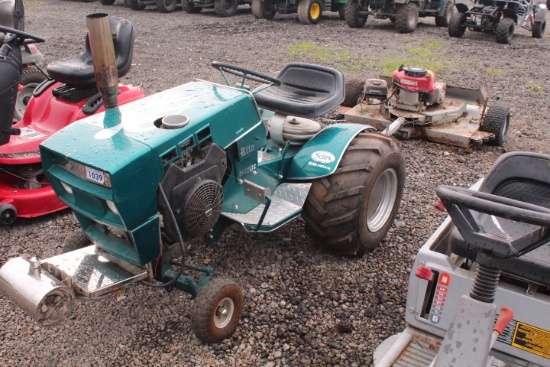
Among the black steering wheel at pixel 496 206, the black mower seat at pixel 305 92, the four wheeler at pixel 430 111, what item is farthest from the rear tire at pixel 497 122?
the black steering wheel at pixel 496 206

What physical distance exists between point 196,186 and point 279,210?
0.82 m

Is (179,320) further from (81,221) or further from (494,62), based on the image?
(494,62)

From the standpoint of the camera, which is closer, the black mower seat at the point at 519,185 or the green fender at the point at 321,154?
the black mower seat at the point at 519,185

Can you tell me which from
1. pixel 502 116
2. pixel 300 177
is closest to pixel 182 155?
pixel 300 177

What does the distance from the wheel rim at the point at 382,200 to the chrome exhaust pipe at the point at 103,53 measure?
1.79 metres

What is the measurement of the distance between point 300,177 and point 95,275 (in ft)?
4.39

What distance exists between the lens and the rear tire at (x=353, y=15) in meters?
11.6

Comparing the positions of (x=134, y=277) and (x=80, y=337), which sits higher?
(x=134, y=277)

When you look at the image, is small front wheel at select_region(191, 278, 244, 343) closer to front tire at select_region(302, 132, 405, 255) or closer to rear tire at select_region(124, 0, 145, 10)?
front tire at select_region(302, 132, 405, 255)

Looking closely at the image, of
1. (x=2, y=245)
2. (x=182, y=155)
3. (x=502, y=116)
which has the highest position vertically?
(x=182, y=155)

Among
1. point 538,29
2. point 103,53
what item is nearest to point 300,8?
point 538,29

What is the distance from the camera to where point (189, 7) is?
45.8ft

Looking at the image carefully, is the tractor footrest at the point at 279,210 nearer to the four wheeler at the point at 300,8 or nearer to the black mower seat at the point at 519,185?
the black mower seat at the point at 519,185

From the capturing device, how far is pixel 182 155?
2.60m
